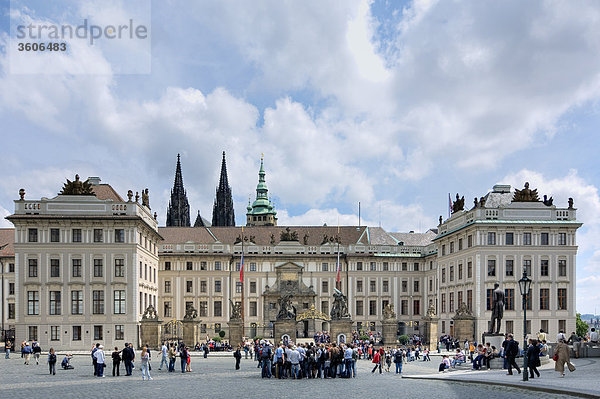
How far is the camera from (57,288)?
6538cm

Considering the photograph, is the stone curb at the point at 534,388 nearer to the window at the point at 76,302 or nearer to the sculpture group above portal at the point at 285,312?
the sculpture group above portal at the point at 285,312

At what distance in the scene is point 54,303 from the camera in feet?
214

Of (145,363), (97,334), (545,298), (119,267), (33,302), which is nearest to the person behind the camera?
(145,363)

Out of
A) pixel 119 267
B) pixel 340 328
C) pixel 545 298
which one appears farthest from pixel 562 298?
pixel 119 267

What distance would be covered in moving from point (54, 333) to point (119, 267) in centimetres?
738

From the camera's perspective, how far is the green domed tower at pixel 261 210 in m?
137

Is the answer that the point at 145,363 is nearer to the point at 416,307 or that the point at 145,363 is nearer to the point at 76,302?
the point at 76,302

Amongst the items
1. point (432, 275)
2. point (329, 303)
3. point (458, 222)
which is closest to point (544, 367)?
point (458, 222)

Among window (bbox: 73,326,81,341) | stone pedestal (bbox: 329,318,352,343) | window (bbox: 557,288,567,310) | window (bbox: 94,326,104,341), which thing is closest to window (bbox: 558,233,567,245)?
window (bbox: 557,288,567,310)

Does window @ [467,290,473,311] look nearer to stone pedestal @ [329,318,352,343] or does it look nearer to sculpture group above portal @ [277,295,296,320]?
stone pedestal @ [329,318,352,343]

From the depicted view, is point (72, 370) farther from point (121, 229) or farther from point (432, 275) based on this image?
point (432, 275)

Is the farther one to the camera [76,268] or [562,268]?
[562,268]

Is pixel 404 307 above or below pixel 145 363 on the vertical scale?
below

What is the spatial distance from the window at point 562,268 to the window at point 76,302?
40.4m
